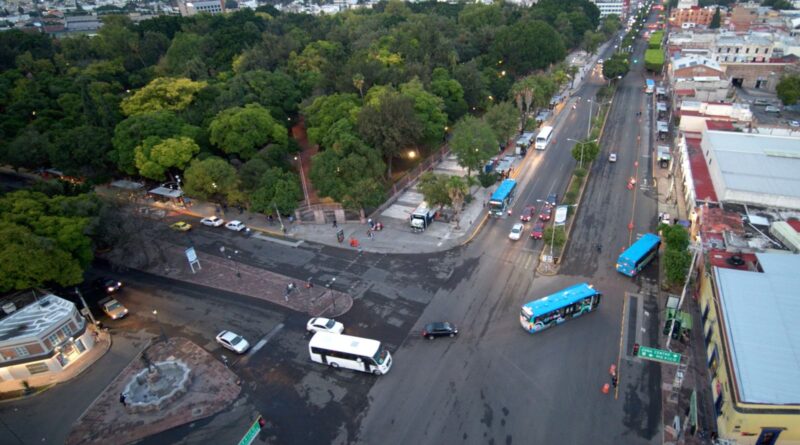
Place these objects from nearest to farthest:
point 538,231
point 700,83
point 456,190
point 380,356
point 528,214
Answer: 1. point 380,356
2. point 538,231
3. point 456,190
4. point 528,214
5. point 700,83

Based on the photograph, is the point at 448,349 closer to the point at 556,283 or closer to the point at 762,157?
the point at 556,283

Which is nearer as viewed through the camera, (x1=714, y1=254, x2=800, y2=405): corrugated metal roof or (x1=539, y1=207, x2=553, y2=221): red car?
(x1=714, y1=254, x2=800, y2=405): corrugated metal roof

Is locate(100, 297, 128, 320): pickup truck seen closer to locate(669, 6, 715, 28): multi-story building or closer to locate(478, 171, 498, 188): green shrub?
locate(478, 171, 498, 188): green shrub

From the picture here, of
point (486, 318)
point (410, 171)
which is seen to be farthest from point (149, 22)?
point (486, 318)

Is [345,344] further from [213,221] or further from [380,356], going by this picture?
[213,221]

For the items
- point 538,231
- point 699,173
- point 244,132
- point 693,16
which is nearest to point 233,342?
point 538,231

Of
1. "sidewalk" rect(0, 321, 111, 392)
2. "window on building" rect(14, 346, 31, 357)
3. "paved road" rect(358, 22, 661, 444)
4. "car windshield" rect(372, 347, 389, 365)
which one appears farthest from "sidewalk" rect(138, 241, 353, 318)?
"window on building" rect(14, 346, 31, 357)
